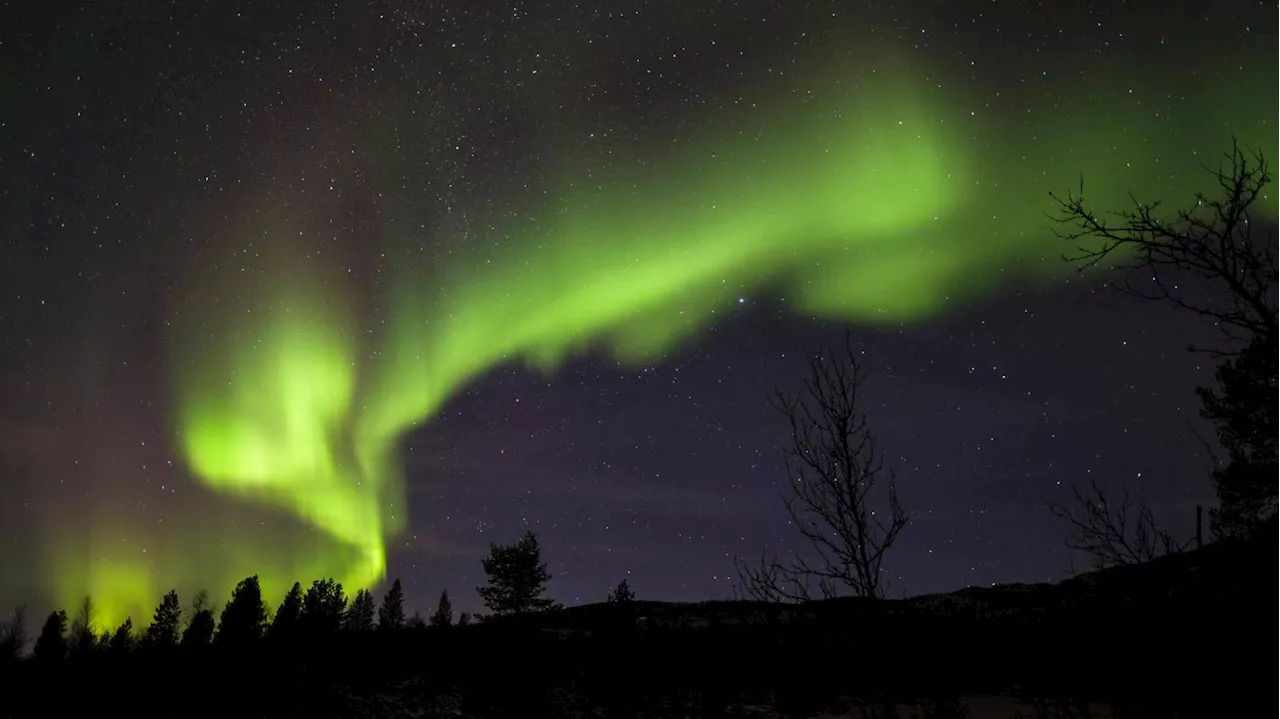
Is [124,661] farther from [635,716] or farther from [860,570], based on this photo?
[860,570]

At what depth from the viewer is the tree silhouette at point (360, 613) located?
81.7 meters

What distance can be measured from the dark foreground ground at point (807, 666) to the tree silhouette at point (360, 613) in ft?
218

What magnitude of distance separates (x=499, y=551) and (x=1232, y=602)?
42782mm

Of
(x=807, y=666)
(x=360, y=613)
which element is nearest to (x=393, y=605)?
(x=360, y=613)

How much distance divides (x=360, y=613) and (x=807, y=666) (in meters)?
91.0

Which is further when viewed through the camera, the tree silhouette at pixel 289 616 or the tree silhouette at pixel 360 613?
the tree silhouette at pixel 360 613

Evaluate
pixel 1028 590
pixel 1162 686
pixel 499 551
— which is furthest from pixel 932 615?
pixel 499 551

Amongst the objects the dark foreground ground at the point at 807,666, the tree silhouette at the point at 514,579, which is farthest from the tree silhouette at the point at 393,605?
the dark foreground ground at the point at 807,666

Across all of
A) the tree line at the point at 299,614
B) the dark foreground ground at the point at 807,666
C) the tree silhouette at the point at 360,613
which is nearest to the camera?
the dark foreground ground at the point at 807,666

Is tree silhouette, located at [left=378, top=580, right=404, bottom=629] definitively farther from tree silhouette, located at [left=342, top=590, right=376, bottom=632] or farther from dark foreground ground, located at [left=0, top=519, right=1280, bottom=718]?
dark foreground ground, located at [left=0, top=519, right=1280, bottom=718]

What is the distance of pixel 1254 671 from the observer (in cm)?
885

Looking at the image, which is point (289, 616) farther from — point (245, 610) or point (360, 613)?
point (360, 613)

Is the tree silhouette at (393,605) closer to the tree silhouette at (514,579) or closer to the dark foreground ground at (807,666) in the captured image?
the tree silhouette at (514,579)

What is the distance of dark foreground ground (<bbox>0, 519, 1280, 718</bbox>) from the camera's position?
9969 mm
